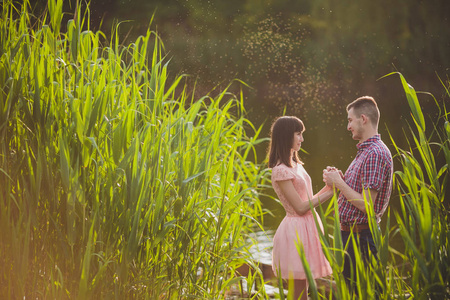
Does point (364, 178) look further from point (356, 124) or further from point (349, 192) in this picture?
point (356, 124)

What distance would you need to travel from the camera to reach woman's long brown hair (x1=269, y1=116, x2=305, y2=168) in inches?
101

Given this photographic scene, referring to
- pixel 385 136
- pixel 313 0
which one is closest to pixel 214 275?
pixel 385 136

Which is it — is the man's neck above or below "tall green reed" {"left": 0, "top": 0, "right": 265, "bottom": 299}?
above

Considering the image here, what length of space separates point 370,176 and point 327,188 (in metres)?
0.26

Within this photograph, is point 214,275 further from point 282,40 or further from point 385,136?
point 282,40

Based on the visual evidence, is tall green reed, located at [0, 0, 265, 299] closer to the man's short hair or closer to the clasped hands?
the clasped hands

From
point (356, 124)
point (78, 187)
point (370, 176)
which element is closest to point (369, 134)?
point (356, 124)

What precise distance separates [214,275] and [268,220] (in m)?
5.58

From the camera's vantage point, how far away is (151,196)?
2082 millimetres

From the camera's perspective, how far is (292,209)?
101 inches

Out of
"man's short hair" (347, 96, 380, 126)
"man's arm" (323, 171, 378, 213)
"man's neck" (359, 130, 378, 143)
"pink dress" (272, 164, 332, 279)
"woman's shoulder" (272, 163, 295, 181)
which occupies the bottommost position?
"pink dress" (272, 164, 332, 279)

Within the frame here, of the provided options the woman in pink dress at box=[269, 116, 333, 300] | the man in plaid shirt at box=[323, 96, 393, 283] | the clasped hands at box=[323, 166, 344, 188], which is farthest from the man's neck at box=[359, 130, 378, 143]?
the woman in pink dress at box=[269, 116, 333, 300]

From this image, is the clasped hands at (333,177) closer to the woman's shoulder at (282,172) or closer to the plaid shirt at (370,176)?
the plaid shirt at (370,176)

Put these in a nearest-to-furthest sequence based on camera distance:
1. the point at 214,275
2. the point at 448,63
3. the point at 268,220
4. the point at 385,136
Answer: the point at 214,275
the point at 268,220
the point at 385,136
the point at 448,63
